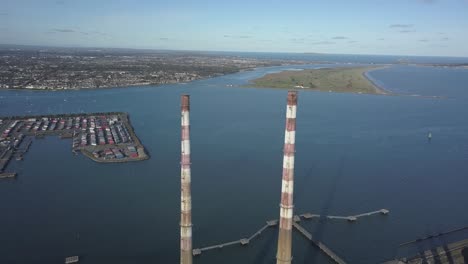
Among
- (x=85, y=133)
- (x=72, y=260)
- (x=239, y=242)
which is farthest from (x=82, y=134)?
(x=239, y=242)

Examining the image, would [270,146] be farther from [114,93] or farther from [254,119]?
[114,93]

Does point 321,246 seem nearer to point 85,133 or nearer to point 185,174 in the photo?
point 185,174

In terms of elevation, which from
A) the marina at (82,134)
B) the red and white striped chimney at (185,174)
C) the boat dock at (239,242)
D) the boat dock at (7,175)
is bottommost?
the boat dock at (239,242)

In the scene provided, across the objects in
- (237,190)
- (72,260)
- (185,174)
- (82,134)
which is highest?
(185,174)

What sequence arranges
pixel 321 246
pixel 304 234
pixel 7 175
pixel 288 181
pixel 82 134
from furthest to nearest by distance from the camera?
pixel 82 134
pixel 7 175
pixel 304 234
pixel 321 246
pixel 288 181

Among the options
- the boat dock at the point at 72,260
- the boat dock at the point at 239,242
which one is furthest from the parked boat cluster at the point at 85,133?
the boat dock at the point at 239,242

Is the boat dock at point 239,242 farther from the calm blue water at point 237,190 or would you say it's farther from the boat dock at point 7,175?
the boat dock at point 7,175

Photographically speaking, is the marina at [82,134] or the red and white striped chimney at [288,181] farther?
the marina at [82,134]

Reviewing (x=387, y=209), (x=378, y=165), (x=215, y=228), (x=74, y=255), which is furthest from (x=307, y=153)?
(x=74, y=255)

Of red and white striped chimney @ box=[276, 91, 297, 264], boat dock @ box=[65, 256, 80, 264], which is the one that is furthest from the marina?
red and white striped chimney @ box=[276, 91, 297, 264]
